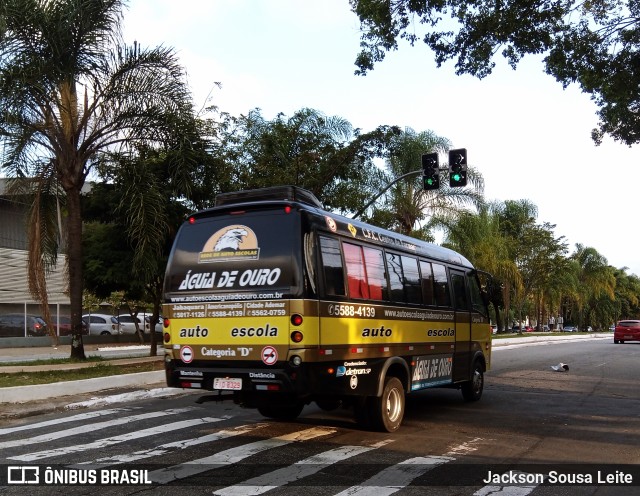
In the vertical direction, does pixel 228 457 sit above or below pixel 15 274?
below

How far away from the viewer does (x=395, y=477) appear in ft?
A: 20.4

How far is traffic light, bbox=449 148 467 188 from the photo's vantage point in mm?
19141

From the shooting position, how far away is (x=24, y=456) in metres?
7.07

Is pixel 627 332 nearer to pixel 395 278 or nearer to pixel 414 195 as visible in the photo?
pixel 414 195

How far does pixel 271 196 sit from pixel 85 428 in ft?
13.8

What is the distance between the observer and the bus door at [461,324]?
1105 cm

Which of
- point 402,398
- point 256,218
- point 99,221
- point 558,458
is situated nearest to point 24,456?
point 256,218

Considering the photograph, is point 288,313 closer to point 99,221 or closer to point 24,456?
point 24,456

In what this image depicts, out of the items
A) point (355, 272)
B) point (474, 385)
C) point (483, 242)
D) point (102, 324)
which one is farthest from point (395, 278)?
point (102, 324)

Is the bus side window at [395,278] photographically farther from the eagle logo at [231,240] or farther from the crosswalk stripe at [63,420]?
the crosswalk stripe at [63,420]

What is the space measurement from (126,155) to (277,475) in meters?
11.8

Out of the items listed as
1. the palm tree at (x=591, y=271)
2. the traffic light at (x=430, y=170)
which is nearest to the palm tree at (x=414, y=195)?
the traffic light at (x=430, y=170)

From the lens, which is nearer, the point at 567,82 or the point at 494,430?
the point at 494,430

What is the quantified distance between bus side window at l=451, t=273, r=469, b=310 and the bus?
6.98 ft
